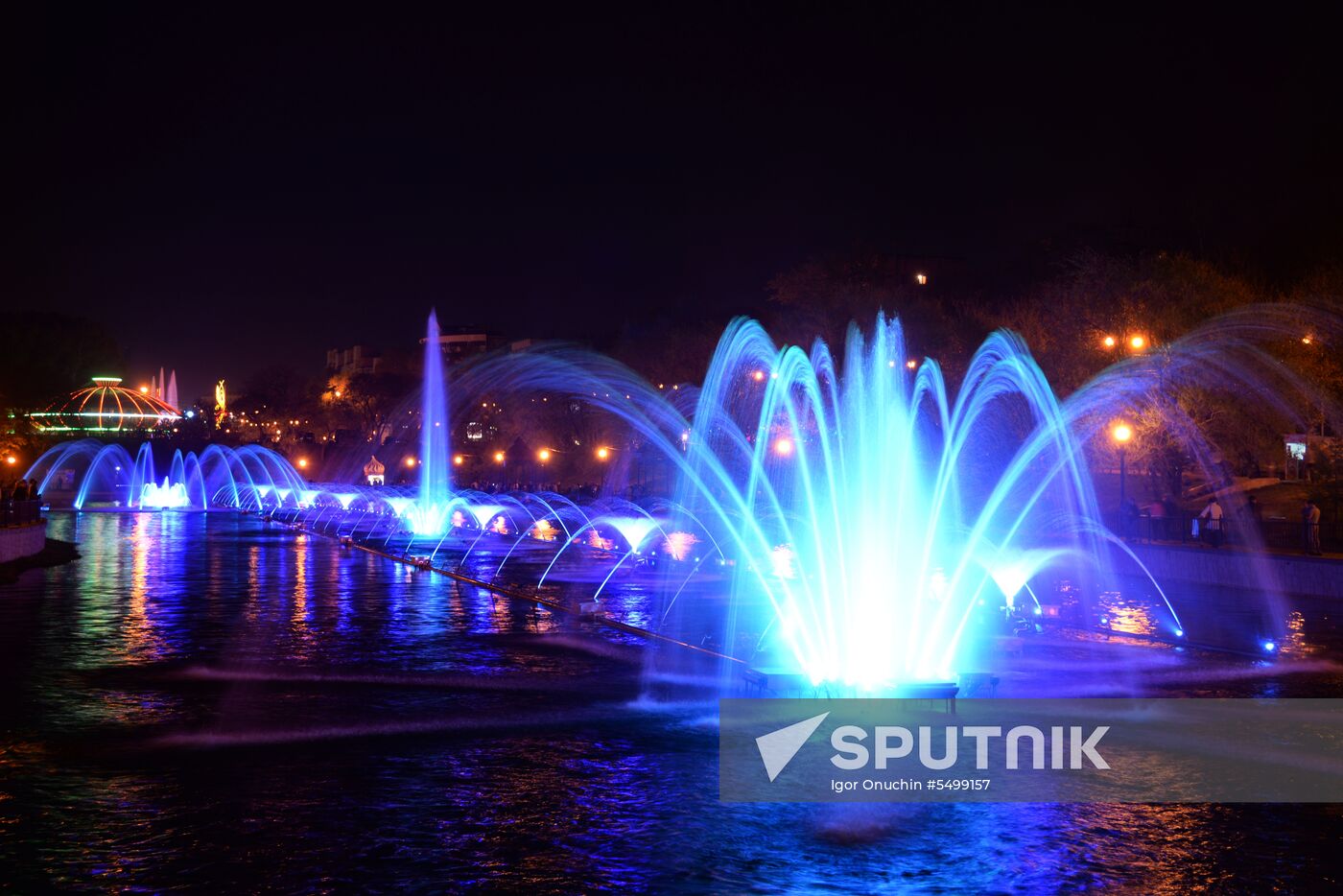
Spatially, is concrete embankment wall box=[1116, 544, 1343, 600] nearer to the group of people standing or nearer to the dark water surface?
the dark water surface

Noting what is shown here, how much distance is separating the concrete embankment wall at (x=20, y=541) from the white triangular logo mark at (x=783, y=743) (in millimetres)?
24508

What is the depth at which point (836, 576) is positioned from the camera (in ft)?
65.8

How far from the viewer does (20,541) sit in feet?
103

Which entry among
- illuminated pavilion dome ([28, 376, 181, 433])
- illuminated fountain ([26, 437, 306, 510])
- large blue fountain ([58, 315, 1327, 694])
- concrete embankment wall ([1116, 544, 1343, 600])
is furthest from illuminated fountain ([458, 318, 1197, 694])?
illuminated pavilion dome ([28, 376, 181, 433])

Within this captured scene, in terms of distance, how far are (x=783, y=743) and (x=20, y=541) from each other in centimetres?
2654

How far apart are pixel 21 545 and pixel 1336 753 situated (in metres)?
30.2

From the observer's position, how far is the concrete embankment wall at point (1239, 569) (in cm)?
2583

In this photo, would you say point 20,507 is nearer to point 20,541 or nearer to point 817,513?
point 20,541

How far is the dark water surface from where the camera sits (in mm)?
7816

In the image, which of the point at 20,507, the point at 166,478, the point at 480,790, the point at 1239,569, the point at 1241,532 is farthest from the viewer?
the point at 166,478

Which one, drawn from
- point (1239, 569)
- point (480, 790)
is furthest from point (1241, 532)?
point (480, 790)

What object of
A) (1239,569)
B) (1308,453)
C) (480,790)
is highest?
(1308,453)

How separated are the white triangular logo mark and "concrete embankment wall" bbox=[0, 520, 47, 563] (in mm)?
24508

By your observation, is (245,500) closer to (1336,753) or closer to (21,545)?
(21,545)
